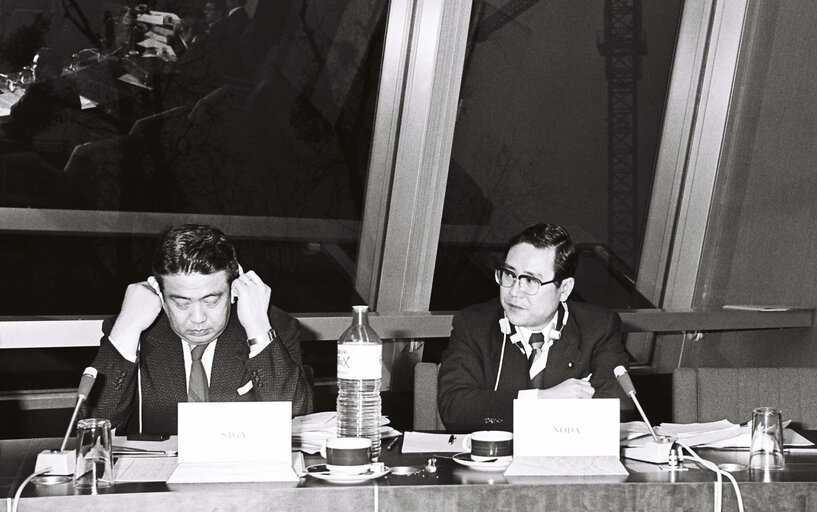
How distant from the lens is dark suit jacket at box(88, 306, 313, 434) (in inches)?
94.7

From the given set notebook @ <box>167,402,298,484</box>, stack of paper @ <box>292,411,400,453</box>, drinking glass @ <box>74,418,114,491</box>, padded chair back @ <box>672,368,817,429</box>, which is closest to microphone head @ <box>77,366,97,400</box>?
drinking glass @ <box>74,418,114,491</box>

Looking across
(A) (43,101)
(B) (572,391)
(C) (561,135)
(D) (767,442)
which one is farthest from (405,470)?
(C) (561,135)

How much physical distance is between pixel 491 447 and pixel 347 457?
31cm

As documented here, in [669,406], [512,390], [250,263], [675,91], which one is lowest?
[669,406]

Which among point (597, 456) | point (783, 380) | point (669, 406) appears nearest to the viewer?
point (597, 456)

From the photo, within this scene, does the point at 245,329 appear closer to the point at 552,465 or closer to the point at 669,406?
the point at 552,465

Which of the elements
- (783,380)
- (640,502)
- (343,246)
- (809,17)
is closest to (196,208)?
(343,246)

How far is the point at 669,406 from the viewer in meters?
4.52

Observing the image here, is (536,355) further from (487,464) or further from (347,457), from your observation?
(347,457)

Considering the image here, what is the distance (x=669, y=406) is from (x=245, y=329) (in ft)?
8.81

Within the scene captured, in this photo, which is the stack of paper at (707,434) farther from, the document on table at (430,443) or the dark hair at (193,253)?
the dark hair at (193,253)

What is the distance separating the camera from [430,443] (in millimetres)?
2082

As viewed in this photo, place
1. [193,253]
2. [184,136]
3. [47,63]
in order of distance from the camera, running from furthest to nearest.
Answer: [184,136], [47,63], [193,253]

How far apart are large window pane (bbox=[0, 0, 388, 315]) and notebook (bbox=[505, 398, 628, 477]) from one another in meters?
2.22
